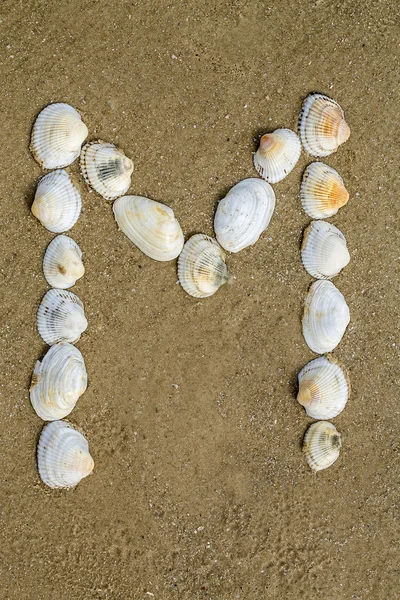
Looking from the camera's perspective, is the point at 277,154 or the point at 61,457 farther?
the point at 277,154

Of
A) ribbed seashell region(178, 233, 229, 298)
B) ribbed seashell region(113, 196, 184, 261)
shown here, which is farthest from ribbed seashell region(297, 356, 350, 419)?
ribbed seashell region(113, 196, 184, 261)

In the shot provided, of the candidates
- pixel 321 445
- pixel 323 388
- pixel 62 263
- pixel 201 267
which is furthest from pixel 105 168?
pixel 321 445

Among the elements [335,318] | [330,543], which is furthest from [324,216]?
[330,543]

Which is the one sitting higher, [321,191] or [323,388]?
[321,191]

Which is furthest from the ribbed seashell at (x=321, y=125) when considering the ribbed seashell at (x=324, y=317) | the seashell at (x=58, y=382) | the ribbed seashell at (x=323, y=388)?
the seashell at (x=58, y=382)

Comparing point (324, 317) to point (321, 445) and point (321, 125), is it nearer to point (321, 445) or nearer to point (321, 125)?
point (321, 445)

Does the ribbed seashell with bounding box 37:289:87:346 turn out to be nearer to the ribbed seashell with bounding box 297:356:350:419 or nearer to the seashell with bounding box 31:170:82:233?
the seashell with bounding box 31:170:82:233
